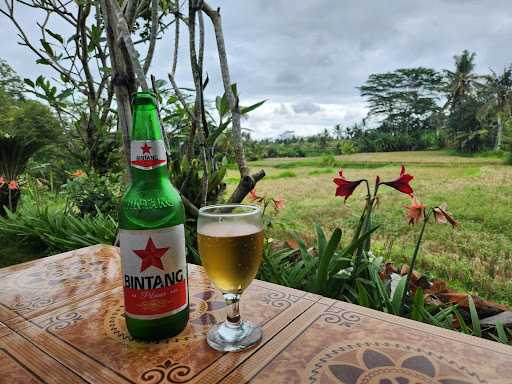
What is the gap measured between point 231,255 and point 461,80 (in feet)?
110

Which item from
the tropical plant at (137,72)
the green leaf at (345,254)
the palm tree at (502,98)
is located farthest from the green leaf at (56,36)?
the palm tree at (502,98)

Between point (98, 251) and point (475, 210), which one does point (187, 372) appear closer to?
point (98, 251)

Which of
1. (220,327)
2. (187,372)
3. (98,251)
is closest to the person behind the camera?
(187,372)

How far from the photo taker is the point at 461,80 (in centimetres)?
2825

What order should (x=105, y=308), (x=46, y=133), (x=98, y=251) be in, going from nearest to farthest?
1. (x=105, y=308)
2. (x=98, y=251)
3. (x=46, y=133)

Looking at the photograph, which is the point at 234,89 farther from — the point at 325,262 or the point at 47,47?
the point at 47,47

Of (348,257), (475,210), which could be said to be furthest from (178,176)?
(475,210)

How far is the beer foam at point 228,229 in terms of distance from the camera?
0.56 meters

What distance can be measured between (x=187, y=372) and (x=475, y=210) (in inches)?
158

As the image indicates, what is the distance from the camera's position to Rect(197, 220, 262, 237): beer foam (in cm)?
56

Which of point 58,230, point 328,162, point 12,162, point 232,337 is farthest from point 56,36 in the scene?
point 328,162

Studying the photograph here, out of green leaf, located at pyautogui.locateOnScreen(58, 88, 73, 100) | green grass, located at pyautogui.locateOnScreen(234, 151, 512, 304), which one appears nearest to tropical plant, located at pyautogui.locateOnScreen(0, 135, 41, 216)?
green leaf, located at pyautogui.locateOnScreen(58, 88, 73, 100)

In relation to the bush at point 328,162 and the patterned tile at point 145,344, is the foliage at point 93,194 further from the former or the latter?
the bush at point 328,162

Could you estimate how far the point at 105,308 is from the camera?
2.49 feet
